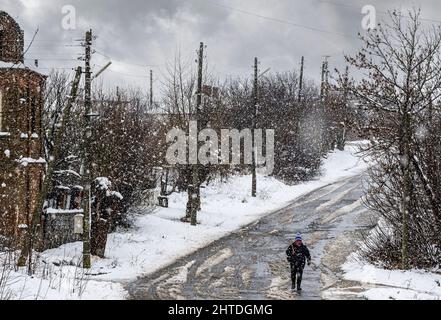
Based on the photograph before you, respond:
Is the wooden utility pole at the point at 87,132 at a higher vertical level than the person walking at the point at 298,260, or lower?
higher

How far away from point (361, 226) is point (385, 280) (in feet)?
33.4

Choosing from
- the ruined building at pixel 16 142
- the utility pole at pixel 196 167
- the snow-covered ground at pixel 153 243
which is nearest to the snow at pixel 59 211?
the ruined building at pixel 16 142

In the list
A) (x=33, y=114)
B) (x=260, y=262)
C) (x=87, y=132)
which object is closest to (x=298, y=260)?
(x=260, y=262)

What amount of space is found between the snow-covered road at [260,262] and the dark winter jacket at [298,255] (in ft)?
2.53

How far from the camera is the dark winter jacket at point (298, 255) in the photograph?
14609 mm

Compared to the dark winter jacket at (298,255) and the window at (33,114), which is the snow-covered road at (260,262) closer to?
the dark winter jacket at (298,255)

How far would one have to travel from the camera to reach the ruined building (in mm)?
20812

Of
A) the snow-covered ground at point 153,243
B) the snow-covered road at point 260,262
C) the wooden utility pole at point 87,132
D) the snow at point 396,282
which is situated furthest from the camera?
the wooden utility pole at point 87,132

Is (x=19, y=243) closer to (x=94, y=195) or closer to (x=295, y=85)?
(x=94, y=195)

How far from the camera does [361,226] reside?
2491cm

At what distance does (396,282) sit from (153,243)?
398 inches

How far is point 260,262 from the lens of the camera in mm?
18594

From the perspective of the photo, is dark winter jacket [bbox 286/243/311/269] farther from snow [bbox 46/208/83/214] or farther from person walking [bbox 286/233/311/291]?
snow [bbox 46/208/83/214]
